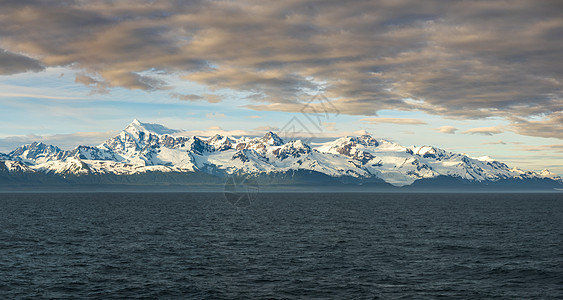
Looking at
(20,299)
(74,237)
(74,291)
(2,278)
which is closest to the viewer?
(20,299)

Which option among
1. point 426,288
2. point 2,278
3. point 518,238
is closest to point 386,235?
point 518,238

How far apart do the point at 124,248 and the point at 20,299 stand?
35058mm

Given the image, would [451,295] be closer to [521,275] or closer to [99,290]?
[521,275]

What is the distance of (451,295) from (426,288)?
11.1ft

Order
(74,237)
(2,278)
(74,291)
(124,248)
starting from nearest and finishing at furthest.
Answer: (74,291) → (2,278) → (124,248) → (74,237)

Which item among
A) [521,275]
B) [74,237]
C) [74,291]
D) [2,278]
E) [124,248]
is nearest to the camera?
[74,291]

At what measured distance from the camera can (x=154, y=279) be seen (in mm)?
59125

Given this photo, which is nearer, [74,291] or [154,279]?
[74,291]

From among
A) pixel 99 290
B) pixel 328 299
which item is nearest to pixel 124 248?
pixel 99 290

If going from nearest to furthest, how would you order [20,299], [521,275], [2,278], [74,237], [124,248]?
[20,299] < [2,278] < [521,275] < [124,248] < [74,237]

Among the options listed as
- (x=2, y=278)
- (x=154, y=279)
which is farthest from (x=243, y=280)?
(x=2, y=278)

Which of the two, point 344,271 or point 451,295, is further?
point 344,271

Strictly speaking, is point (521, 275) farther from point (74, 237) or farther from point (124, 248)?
point (74, 237)

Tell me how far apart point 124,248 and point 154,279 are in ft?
93.4
